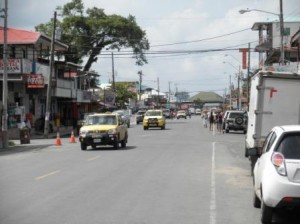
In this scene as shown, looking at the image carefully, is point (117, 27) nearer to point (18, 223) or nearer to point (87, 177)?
point (87, 177)

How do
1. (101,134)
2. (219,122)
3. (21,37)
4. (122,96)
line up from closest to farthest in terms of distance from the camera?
(101,134), (219,122), (21,37), (122,96)

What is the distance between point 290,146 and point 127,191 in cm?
468

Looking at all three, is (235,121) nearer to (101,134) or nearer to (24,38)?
(24,38)

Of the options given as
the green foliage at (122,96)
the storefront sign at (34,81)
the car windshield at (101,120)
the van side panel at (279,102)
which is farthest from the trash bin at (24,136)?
the green foliage at (122,96)

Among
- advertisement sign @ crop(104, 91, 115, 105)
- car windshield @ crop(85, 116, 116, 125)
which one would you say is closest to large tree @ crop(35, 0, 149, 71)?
advertisement sign @ crop(104, 91, 115, 105)

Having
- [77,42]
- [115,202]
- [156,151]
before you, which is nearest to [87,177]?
[115,202]

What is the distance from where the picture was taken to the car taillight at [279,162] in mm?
8562

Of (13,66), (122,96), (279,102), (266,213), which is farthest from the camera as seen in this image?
(122,96)

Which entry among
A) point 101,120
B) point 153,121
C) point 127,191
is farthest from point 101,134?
point 153,121

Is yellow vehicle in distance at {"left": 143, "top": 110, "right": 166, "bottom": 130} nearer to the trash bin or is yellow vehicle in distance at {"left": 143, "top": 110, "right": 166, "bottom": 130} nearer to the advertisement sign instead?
the trash bin

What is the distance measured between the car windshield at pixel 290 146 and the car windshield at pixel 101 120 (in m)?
18.6

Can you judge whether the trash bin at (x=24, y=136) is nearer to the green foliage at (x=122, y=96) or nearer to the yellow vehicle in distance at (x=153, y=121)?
the yellow vehicle in distance at (x=153, y=121)

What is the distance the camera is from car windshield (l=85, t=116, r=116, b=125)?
89.7 feet

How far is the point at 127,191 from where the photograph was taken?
12.6 meters
